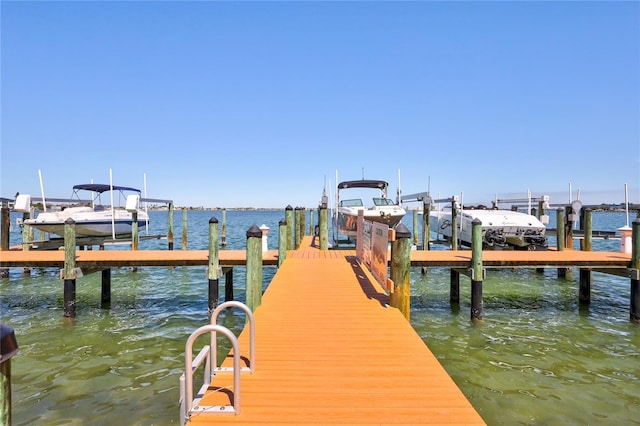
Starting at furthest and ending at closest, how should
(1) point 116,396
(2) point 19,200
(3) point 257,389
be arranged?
(2) point 19,200 < (1) point 116,396 < (3) point 257,389

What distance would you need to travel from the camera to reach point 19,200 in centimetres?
1786

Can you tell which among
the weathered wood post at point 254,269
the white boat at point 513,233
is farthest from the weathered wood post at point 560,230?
the weathered wood post at point 254,269

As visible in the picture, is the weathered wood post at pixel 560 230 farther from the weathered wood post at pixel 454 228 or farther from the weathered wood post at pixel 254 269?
the weathered wood post at pixel 254 269

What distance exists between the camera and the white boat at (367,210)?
1667 cm

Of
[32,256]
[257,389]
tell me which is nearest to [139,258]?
[32,256]

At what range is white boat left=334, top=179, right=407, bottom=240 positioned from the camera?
16672 millimetres

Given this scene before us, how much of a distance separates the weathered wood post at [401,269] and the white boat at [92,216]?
17.3 metres

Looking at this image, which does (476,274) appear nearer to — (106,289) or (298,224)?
(298,224)

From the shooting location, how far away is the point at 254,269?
6.77 m

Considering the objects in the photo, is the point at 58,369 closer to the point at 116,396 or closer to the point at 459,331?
the point at 116,396

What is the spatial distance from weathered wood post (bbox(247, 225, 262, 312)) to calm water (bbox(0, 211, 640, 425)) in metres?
2.04

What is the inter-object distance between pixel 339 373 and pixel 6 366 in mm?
2943

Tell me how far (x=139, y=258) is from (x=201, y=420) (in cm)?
1010

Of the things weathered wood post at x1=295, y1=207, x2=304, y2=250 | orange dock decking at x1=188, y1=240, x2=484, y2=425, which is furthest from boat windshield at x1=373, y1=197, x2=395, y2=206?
orange dock decking at x1=188, y1=240, x2=484, y2=425
